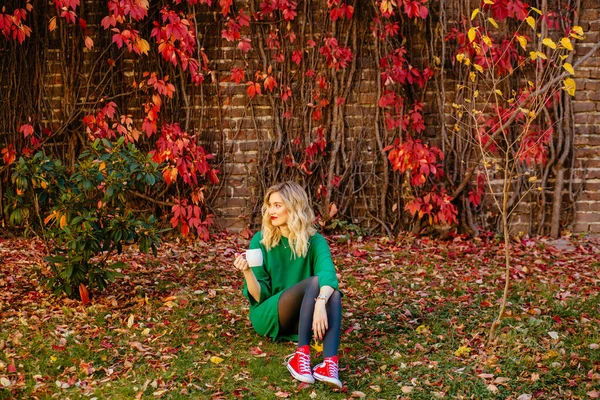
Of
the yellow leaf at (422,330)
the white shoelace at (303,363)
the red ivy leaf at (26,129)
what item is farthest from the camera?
the red ivy leaf at (26,129)

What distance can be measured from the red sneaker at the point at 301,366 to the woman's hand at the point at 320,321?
0.13 meters

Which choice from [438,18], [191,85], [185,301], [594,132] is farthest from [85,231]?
[594,132]

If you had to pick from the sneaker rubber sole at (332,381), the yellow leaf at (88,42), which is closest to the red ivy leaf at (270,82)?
the yellow leaf at (88,42)

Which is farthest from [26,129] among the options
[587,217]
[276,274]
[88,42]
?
[587,217]

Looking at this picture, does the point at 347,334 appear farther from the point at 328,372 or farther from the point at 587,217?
the point at 587,217

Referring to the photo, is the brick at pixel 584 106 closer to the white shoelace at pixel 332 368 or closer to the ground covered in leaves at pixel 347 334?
the ground covered in leaves at pixel 347 334

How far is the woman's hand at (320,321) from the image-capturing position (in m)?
3.40

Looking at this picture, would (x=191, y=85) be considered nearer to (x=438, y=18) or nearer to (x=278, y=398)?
(x=438, y=18)

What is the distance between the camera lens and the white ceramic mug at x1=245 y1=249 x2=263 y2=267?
11.7ft

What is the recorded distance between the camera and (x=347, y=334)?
13.5 feet

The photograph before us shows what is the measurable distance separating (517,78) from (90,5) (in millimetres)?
3973

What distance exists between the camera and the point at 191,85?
646cm

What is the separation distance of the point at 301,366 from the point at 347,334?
72 cm

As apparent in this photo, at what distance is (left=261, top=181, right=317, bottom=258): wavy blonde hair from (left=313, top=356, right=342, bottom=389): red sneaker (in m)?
0.62
